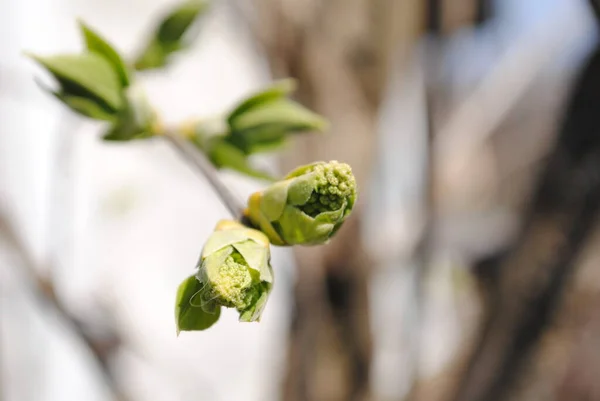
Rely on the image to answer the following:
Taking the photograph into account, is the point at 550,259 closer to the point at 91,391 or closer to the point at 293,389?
the point at 293,389

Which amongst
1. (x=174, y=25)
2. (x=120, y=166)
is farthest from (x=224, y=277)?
(x=120, y=166)

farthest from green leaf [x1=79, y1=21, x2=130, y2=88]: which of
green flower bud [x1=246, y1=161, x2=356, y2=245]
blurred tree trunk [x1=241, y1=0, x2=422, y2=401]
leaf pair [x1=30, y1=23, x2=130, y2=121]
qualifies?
blurred tree trunk [x1=241, y1=0, x2=422, y2=401]

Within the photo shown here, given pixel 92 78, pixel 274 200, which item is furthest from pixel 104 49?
pixel 274 200

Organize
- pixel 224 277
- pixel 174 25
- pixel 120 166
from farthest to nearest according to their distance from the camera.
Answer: pixel 120 166 < pixel 174 25 < pixel 224 277

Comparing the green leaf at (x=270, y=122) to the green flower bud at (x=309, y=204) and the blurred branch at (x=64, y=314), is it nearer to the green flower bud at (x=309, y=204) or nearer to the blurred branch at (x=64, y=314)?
the green flower bud at (x=309, y=204)

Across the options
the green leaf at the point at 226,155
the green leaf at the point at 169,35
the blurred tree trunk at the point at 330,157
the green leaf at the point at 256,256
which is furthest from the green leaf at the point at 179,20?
the blurred tree trunk at the point at 330,157

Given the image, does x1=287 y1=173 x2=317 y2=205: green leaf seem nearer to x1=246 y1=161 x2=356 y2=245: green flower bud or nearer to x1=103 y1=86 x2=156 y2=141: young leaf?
x1=246 y1=161 x2=356 y2=245: green flower bud

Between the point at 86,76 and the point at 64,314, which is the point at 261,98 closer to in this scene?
the point at 86,76

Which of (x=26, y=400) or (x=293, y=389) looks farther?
(x=26, y=400)
